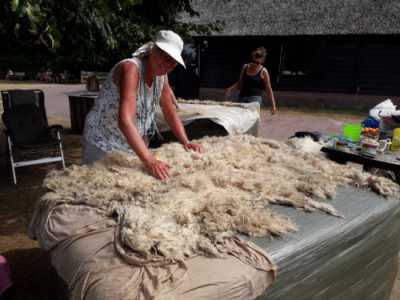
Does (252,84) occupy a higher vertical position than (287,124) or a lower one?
higher

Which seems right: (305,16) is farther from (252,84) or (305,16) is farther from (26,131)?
(26,131)

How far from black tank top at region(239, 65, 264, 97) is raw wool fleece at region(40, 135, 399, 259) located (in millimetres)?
3156

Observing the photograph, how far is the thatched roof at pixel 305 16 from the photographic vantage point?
1236 cm

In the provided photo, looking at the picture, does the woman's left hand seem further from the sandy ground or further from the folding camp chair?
the folding camp chair

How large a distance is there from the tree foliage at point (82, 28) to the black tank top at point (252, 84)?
123 centimetres

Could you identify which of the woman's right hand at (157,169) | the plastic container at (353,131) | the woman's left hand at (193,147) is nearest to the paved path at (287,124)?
the plastic container at (353,131)

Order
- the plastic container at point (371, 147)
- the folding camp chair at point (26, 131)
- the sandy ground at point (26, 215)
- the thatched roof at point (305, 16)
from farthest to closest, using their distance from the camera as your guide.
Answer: the thatched roof at point (305, 16), the folding camp chair at point (26, 131), the plastic container at point (371, 147), the sandy ground at point (26, 215)

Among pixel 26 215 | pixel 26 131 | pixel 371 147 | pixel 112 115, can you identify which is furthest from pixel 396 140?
pixel 26 131

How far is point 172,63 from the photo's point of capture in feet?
6.43

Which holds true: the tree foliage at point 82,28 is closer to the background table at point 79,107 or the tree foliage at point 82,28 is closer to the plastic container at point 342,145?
the background table at point 79,107

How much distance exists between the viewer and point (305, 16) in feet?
44.3

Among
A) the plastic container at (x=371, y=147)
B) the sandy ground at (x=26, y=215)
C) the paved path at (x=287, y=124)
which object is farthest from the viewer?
the paved path at (x=287, y=124)

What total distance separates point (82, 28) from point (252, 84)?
2.77m

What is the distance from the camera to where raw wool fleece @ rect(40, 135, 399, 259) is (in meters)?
1.26
